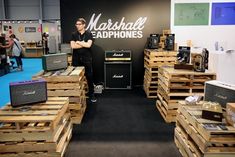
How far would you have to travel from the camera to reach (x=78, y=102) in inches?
197

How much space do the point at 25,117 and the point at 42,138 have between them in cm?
33

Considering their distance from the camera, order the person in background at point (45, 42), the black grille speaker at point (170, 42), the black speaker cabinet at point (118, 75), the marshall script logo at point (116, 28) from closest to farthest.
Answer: the black grille speaker at point (170, 42) → the black speaker cabinet at point (118, 75) → the marshall script logo at point (116, 28) → the person in background at point (45, 42)

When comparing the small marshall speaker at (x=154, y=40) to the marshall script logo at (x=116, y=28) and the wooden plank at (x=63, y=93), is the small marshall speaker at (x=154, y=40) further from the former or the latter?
the wooden plank at (x=63, y=93)

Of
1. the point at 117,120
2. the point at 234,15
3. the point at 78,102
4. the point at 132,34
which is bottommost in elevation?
the point at 117,120

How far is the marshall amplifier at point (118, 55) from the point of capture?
312 inches

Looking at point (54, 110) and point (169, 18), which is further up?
point (169, 18)

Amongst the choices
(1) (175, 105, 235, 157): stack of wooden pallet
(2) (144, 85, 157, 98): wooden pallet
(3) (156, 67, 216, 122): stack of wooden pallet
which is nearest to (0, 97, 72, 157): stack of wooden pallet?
(1) (175, 105, 235, 157): stack of wooden pallet

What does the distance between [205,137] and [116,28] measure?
583cm

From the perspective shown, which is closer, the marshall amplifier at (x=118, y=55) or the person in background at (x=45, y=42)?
the marshall amplifier at (x=118, y=55)

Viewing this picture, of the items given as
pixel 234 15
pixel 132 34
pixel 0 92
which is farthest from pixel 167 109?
pixel 0 92

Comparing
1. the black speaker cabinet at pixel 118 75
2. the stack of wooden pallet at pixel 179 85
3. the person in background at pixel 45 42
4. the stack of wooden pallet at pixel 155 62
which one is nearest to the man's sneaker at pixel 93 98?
the black speaker cabinet at pixel 118 75

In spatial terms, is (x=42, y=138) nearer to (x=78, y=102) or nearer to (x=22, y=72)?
(x=78, y=102)

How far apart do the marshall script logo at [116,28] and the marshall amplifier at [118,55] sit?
2.13 feet

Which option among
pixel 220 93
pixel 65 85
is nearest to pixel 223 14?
pixel 220 93
